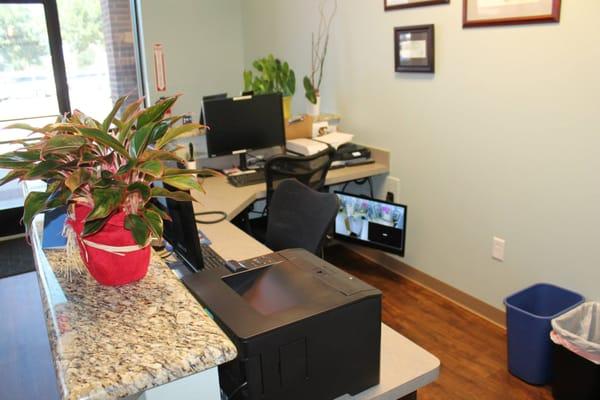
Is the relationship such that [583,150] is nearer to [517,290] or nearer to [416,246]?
[517,290]

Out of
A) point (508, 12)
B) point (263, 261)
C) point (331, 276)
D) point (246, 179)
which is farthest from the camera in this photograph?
point (246, 179)

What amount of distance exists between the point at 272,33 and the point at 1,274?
9.43ft

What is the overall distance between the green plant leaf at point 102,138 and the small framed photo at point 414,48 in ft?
7.96

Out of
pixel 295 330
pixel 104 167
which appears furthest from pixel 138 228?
pixel 295 330

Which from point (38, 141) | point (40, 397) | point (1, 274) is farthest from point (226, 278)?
point (1, 274)

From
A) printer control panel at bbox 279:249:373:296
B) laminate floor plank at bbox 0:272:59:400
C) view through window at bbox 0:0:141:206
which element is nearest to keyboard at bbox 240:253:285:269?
printer control panel at bbox 279:249:373:296

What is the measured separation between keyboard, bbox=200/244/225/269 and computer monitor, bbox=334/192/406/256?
1429 millimetres

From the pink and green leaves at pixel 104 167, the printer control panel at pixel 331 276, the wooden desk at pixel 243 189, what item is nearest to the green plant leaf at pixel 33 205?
the pink and green leaves at pixel 104 167

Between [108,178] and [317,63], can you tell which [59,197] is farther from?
[317,63]

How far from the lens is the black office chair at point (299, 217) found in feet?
7.41

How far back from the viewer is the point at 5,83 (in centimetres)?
466

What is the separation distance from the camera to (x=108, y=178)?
109cm

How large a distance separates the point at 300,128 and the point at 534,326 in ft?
7.03

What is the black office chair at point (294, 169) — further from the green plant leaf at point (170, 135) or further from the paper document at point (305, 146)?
the green plant leaf at point (170, 135)
